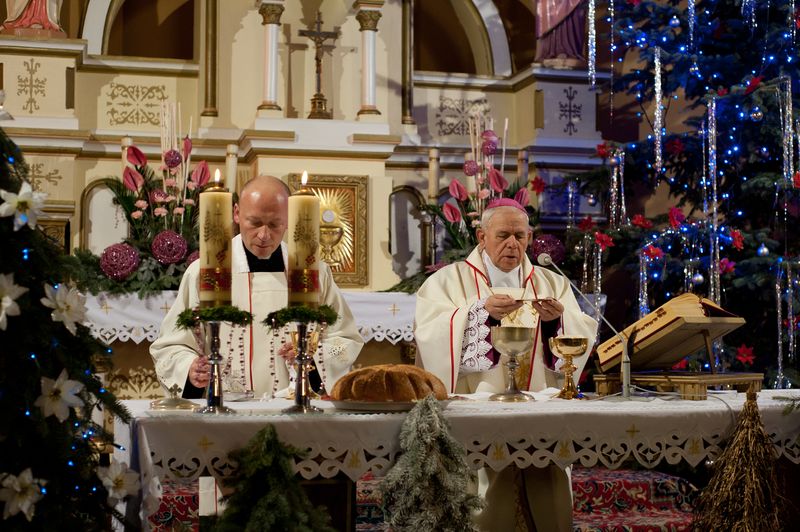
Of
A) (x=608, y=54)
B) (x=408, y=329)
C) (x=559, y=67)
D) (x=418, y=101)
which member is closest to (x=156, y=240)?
(x=408, y=329)

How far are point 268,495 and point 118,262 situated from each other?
3792 mm

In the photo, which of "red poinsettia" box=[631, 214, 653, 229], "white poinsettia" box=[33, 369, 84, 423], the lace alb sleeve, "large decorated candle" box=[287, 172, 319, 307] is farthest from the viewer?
"red poinsettia" box=[631, 214, 653, 229]

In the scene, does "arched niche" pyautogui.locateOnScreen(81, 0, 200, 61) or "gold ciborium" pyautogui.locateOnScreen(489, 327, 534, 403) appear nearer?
"gold ciborium" pyautogui.locateOnScreen(489, 327, 534, 403)

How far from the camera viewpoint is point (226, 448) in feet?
10.4

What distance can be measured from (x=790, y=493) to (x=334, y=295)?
1.95 meters

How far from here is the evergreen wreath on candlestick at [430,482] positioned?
319 cm

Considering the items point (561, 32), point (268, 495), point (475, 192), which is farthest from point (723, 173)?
point (268, 495)

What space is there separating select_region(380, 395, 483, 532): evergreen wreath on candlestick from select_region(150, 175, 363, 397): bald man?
45.5 inches

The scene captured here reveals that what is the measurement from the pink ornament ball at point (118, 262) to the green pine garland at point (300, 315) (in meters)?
3.41

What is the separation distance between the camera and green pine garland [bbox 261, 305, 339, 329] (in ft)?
10.6

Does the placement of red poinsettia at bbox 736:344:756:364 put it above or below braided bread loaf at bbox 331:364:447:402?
below

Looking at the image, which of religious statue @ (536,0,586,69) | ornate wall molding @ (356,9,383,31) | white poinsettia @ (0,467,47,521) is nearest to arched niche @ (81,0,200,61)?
ornate wall molding @ (356,9,383,31)

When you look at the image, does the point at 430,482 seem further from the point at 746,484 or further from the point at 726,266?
the point at 726,266

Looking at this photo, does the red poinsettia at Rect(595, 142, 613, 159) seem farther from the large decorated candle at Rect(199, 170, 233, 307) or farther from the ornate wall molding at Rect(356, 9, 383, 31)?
the large decorated candle at Rect(199, 170, 233, 307)
